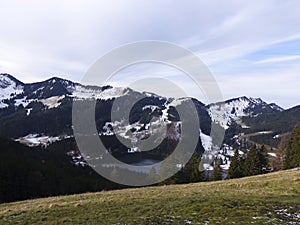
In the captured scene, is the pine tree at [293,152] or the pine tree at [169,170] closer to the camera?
the pine tree at [293,152]

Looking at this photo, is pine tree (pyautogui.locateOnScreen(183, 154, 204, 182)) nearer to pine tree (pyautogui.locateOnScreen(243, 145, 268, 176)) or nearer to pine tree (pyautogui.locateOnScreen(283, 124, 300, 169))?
pine tree (pyautogui.locateOnScreen(243, 145, 268, 176))

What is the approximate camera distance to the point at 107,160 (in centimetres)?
16762

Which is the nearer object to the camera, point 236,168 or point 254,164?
point 254,164

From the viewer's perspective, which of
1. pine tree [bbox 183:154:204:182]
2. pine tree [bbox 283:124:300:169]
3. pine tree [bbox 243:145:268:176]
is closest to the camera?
pine tree [bbox 283:124:300:169]

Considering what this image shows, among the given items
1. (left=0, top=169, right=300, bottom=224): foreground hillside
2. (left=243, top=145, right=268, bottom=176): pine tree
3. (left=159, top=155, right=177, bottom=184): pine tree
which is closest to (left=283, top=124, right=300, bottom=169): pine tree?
(left=243, top=145, right=268, bottom=176): pine tree

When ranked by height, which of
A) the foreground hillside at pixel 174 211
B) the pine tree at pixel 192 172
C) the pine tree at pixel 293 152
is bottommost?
the pine tree at pixel 192 172

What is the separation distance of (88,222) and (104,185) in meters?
74.3

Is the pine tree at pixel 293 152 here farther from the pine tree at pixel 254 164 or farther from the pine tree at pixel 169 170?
the pine tree at pixel 169 170

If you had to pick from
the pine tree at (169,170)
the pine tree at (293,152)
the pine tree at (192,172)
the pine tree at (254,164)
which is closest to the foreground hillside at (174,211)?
the pine tree at (254,164)

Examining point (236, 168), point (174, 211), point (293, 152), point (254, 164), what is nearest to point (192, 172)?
point (236, 168)

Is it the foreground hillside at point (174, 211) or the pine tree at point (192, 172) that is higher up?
the foreground hillside at point (174, 211)

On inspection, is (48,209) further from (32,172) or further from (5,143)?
(5,143)

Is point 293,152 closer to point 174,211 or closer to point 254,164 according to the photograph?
point 254,164

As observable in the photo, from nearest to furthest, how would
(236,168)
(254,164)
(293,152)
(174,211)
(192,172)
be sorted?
(174,211)
(293,152)
(254,164)
(236,168)
(192,172)
